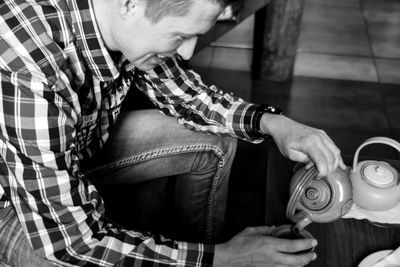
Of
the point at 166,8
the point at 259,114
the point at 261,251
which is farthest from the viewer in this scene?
the point at 259,114

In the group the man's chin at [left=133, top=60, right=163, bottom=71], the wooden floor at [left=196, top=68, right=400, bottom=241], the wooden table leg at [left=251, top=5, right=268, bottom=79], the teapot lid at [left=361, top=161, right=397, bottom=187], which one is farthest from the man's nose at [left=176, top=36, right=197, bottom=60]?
the wooden table leg at [left=251, top=5, right=268, bottom=79]

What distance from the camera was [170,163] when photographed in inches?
57.8

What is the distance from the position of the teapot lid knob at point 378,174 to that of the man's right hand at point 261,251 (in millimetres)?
242

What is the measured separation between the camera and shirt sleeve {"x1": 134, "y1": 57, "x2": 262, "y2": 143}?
4.74 ft

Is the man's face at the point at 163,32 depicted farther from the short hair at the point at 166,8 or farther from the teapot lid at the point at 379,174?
the teapot lid at the point at 379,174

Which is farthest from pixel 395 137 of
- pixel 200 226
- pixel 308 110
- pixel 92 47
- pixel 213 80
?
pixel 92 47

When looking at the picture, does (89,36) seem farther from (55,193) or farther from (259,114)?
(259,114)

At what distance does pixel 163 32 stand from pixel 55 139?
325 mm

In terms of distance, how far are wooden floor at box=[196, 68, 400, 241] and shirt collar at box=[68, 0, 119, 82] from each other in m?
0.98

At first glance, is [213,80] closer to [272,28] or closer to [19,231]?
[272,28]

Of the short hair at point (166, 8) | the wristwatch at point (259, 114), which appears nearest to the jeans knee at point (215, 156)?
the wristwatch at point (259, 114)

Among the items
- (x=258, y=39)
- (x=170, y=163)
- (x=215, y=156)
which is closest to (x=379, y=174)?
(x=215, y=156)

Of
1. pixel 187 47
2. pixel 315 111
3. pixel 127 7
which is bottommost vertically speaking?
pixel 315 111

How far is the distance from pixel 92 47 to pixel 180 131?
47 cm
